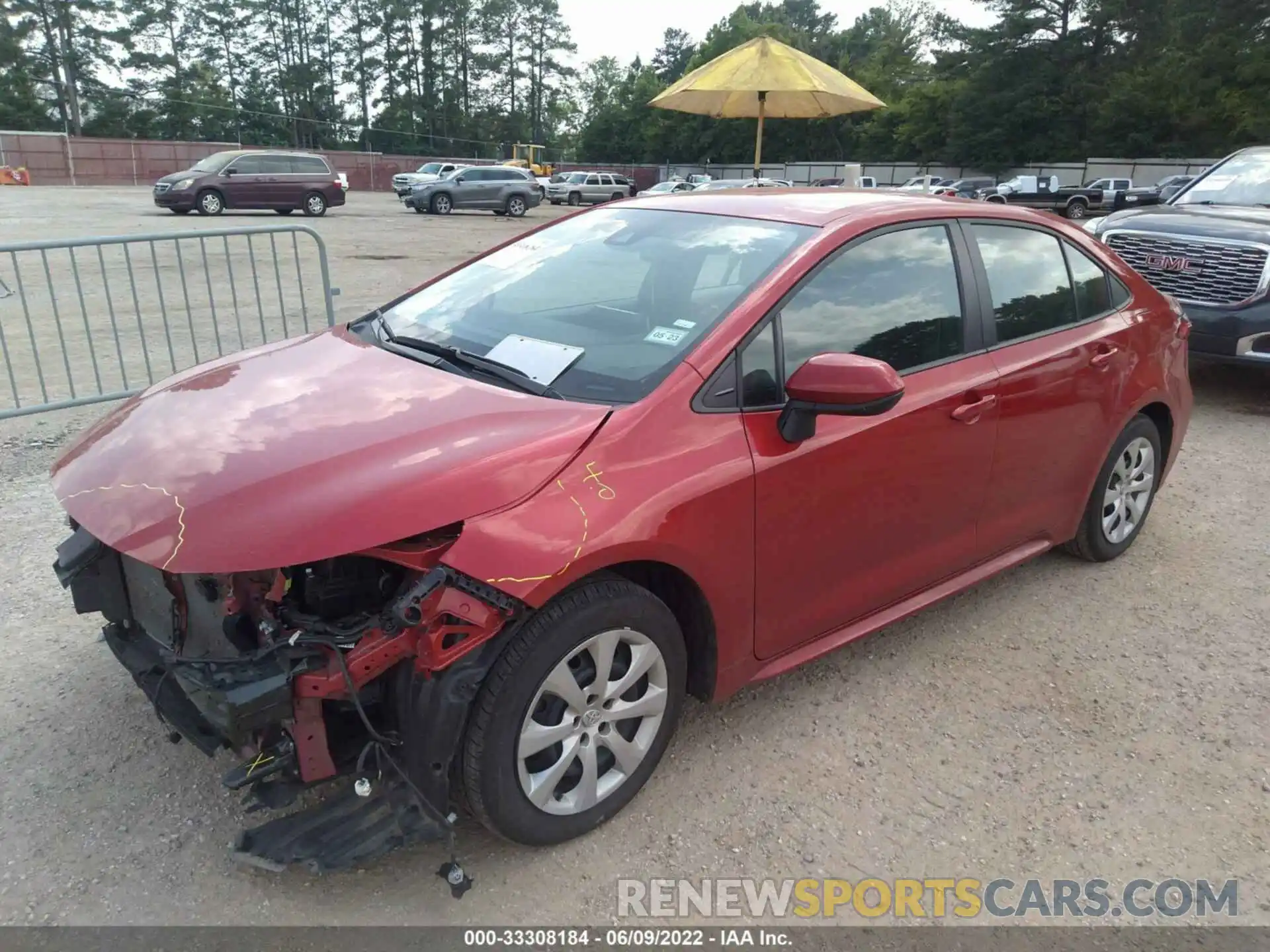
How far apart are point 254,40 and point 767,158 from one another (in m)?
45.3

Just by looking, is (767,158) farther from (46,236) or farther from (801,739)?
(801,739)

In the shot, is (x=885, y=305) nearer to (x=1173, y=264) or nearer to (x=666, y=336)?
(x=666, y=336)

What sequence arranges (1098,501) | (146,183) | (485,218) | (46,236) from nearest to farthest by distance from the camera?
(1098,501)
(46,236)
(485,218)
(146,183)

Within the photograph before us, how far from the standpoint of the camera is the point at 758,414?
262 centimetres

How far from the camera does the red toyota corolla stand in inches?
83.1

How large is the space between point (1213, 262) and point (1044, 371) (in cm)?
457

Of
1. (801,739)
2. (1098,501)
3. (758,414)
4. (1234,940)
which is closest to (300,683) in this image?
(758,414)

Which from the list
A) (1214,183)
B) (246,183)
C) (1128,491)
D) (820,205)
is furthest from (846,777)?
(246,183)

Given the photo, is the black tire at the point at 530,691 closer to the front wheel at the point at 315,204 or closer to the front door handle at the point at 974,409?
the front door handle at the point at 974,409

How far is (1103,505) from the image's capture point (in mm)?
4059

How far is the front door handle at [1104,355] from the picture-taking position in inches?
144

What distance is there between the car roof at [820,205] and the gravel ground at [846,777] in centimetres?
165

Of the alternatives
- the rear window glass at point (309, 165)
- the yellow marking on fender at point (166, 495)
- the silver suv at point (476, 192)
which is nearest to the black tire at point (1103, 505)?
the yellow marking on fender at point (166, 495)

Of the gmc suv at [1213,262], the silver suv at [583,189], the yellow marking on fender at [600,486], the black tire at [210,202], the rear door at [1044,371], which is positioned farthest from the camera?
the silver suv at [583,189]
